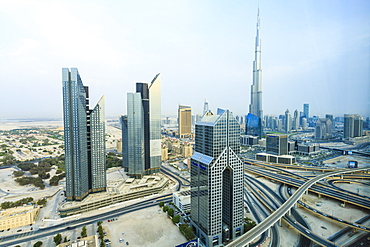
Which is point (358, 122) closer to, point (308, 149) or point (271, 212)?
Result: point (271, 212)

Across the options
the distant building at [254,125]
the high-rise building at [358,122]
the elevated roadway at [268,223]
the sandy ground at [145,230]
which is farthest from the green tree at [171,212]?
the distant building at [254,125]

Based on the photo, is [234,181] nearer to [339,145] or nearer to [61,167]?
[61,167]

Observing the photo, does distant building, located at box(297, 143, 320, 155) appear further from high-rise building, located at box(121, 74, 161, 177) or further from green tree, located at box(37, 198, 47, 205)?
green tree, located at box(37, 198, 47, 205)

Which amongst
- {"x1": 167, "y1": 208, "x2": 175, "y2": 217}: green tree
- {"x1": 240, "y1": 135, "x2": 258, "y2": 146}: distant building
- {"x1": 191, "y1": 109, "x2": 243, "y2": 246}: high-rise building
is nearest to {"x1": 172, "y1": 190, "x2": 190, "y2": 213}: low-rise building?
{"x1": 167, "y1": 208, "x2": 175, "y2": 217}: green tree

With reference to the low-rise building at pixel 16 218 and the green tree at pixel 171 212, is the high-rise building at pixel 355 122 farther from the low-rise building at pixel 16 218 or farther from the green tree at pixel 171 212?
the low-rise building at pixel 16 218

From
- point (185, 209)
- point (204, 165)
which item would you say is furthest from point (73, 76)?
point (185, 209)

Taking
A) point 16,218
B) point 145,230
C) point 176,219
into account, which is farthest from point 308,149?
point 16,218
